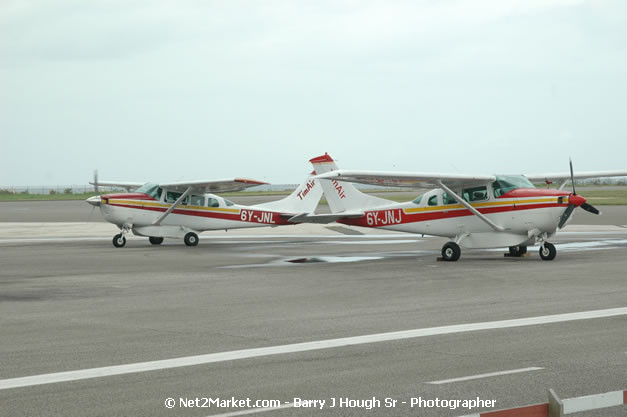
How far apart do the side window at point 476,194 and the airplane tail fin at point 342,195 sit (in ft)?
9.49

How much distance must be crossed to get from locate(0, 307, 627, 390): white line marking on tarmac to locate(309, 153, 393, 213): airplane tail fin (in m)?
12.7

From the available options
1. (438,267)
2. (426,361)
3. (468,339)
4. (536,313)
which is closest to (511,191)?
(438,267)

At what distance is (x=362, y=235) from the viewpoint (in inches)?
1220

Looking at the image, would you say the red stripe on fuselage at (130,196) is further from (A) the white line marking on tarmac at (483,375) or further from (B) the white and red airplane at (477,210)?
(A) the white line marking on tarmac at (483,375)

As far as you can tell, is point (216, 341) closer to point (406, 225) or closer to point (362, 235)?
point (406, 225)

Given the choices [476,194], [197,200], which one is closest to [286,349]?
[476,194]

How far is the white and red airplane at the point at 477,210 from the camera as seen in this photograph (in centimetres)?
1915

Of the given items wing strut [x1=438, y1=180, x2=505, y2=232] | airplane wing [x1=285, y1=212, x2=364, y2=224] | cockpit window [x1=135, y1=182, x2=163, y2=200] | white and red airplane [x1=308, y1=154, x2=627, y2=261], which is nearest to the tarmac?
white and red airplane [x1=308, y1=154, x2=627, y2=261]

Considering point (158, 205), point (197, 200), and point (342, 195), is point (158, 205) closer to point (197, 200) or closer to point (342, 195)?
point (197, 200)

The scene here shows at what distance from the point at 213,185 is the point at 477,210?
405 inches

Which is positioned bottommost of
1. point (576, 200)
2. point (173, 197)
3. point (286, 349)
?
point (286, 349)

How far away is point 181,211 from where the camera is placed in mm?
27375

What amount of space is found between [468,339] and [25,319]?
605cm

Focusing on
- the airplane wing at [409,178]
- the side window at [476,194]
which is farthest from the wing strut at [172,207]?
the side window at [476,194]
